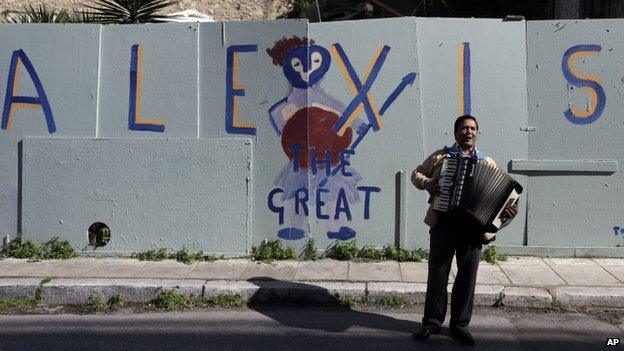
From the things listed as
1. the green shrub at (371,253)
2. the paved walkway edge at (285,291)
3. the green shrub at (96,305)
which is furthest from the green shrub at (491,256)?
the green shrub at (96,305)

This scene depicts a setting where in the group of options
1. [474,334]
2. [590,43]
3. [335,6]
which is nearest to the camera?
[474,334]

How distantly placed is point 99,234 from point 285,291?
2650 millimetres

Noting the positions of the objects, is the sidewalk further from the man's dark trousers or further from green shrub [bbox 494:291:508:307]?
the man's dark trousers

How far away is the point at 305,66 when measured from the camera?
654cm

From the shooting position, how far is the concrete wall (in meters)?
6.46

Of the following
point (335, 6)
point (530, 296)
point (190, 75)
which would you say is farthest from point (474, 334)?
point (335, 6)

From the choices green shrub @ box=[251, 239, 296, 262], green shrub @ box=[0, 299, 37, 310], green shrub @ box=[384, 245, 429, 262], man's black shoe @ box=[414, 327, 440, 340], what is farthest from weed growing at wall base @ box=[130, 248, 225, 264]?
man's black shoe @ box=[414, 327, 440, 340]

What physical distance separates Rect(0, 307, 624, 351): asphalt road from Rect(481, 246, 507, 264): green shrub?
1153 millimetres

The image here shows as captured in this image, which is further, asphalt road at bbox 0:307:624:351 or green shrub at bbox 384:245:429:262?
green shrub at bbox 384:245:429:262

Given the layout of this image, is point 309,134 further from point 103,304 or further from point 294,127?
point 103,304

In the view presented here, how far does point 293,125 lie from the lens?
657cm

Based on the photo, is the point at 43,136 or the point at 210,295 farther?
the point at 43,136

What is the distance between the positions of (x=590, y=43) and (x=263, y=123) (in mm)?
3769

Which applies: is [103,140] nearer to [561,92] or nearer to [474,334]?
[474,334]
